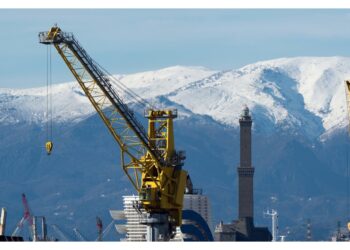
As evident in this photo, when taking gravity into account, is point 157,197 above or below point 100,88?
below

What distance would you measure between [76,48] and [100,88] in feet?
15.7

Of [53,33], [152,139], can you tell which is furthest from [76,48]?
[152,139]

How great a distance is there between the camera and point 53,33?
156500mm

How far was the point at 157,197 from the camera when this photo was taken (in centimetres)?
16338
